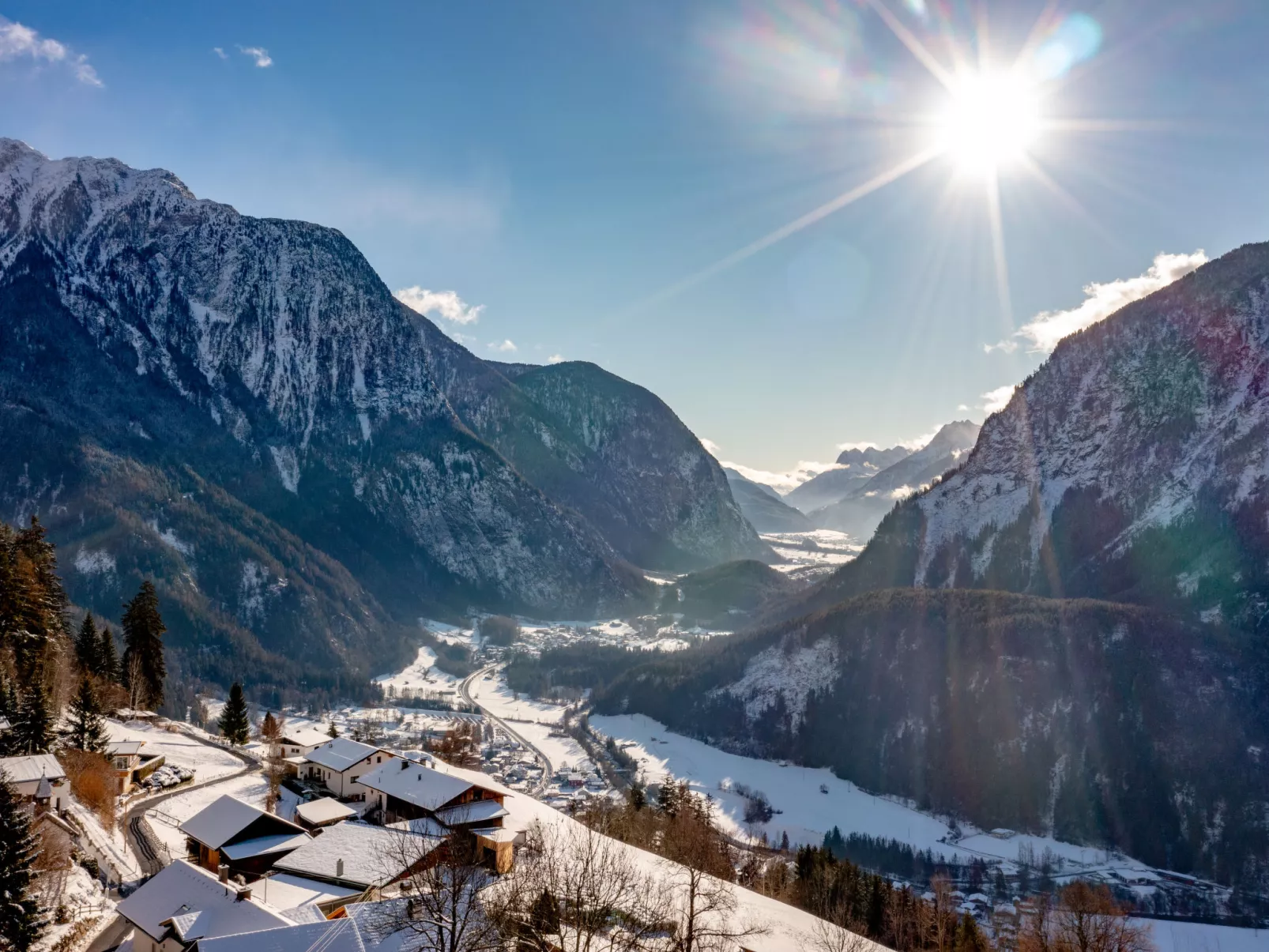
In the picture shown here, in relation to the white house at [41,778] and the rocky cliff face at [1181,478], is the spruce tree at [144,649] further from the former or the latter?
the rocky cliff face at [1181,478]

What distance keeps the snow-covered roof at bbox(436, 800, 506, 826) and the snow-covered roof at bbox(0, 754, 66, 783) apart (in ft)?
75.8

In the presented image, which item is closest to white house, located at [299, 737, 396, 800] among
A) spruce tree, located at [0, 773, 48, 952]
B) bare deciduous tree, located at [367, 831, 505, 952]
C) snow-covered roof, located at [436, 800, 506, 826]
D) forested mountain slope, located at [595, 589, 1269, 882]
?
snow-covered roof, located at [436, 800, 506, 826]

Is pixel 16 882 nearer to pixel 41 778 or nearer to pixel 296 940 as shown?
pixel 296 940

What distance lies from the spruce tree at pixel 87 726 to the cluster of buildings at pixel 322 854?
46.2 ft

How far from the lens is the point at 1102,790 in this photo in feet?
400

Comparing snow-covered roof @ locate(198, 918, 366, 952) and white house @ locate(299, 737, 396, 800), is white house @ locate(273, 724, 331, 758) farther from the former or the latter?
snow-covered roof @ locate(198, 918, 366, 952)

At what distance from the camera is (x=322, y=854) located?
48156 mm

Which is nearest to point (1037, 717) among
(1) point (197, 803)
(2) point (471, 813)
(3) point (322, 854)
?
(2) point (471, 813)

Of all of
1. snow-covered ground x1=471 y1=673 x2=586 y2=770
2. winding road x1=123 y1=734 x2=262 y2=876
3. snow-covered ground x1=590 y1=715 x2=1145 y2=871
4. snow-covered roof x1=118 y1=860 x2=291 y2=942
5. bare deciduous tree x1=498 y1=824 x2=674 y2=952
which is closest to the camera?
bare deciduous tree x1=498 y1=824 x2=674 y2=952

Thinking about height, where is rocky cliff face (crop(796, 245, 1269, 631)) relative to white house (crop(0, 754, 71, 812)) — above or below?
above

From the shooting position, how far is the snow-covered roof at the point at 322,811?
55.2m

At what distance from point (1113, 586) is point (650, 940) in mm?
170988

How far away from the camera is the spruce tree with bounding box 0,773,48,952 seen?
108 feet

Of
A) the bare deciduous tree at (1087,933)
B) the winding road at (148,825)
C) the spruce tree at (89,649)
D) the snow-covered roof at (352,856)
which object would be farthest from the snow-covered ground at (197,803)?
the bare deciduous tree at (1087,933)
